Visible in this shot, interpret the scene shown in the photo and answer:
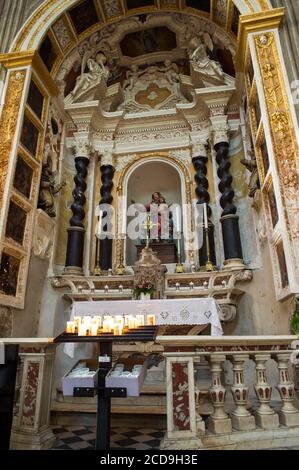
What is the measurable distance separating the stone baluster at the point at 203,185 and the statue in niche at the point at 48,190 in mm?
3231

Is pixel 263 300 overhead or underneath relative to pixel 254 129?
underneath

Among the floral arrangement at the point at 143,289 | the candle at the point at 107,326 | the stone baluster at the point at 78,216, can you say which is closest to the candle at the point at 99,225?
the stone baluster at the point at 78,216

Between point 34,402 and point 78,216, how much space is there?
16.9 ft

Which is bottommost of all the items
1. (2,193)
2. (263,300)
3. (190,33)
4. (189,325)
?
(189,325)

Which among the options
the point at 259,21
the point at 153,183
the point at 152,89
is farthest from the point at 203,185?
the point at 152,89

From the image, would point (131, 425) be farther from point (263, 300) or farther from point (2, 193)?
point (2, 193)

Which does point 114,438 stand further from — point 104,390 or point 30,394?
point 104,390

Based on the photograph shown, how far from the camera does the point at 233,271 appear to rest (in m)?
6.44

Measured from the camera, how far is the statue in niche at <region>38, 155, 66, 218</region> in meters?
7.06

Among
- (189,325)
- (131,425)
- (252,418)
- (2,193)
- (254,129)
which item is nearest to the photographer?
(252,418)

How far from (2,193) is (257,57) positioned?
5164 mm

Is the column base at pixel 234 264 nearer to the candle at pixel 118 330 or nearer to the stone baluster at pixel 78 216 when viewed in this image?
the stone baluster at pixel 78 216

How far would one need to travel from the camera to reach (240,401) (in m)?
2.84

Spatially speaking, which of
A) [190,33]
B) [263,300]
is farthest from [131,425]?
[190,33]
